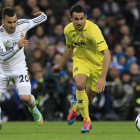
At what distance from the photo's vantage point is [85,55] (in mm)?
8055

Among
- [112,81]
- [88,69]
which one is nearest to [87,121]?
[88,69]

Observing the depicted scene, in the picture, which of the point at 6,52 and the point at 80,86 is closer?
the point at 6,52

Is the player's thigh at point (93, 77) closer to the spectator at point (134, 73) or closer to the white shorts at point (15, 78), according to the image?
the white shorts at point (15, 78)

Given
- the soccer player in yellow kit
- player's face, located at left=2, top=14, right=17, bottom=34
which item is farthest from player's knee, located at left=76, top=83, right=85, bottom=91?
player's face, located at left=2, top=14, right=17, bottom=34

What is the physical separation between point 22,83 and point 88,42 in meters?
1.46

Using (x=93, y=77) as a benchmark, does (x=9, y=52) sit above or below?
above

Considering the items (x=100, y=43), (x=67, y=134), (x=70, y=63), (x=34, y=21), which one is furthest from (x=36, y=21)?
(x=70, y=63)

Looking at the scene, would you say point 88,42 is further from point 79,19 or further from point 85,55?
point 79,19

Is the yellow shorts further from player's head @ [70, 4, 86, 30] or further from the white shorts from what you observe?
the white shorts

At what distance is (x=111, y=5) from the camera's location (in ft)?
54.7

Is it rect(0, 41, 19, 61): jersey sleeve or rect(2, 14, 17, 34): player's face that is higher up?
rect(2, 14, 17, 34): player's face

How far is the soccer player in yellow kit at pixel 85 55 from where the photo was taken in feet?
24.6

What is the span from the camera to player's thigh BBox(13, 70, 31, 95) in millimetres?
8156

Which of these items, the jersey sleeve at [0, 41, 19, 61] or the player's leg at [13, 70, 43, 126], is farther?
the player's leg at [13, 70, 43, 126]
